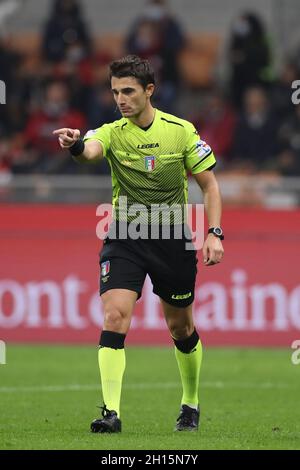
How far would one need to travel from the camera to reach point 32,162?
753 inches

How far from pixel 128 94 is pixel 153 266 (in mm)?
1263

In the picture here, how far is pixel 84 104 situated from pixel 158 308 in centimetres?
504

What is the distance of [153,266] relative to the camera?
9.34 m

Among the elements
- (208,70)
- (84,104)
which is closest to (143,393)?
(84,104)

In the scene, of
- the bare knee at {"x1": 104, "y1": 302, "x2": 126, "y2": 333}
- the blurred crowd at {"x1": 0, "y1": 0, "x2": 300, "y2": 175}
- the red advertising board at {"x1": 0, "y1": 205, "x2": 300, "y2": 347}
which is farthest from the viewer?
the blurred crowd at {"x1": 0, "y1": 0, "x2": 300, "y2": 175}

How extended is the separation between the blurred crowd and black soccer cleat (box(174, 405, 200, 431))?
30.6 ft

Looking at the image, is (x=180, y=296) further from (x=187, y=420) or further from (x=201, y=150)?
(x=201, y=150)

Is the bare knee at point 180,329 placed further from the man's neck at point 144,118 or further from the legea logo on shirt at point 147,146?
the man's neck at point 144,118

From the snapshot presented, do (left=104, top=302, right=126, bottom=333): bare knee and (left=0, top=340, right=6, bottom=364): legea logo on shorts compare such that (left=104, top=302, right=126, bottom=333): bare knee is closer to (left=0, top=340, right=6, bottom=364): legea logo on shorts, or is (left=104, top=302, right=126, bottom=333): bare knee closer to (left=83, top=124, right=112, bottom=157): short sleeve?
(left=83, top=124, right=112, bottom=157): short sleeve

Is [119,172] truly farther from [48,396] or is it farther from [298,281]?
[298,281]

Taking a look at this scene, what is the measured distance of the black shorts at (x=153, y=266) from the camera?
9195mm

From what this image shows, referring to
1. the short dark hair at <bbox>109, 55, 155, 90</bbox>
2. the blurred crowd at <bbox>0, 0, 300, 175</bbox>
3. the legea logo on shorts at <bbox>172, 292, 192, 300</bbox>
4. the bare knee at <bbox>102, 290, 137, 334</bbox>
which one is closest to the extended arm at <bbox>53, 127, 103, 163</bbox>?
the short dark hair at <bbox>109, 55, 155, 90</bbox>

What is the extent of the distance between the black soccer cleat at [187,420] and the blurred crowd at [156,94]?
30.6ft

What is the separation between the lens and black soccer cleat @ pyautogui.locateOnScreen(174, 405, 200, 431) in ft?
30.9
